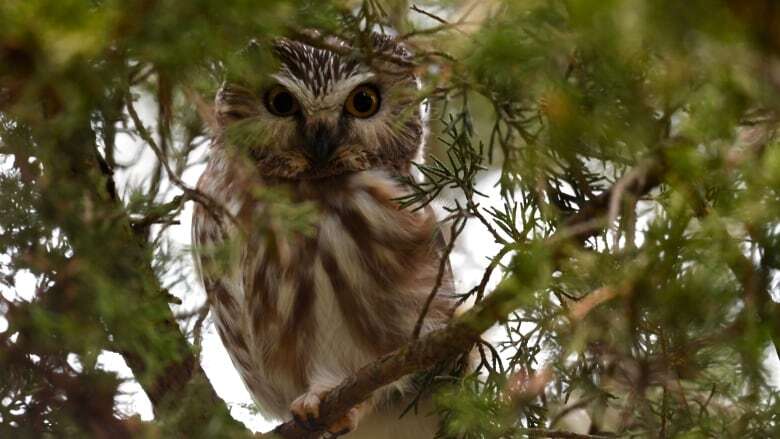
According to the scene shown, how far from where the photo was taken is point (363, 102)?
11.8 feet

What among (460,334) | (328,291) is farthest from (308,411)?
(460,334)

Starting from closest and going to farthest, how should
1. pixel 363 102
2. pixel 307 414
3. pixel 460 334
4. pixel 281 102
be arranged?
pixel 460 334 → pixel 307 414 → pixel 281 102 → pixel 363 102

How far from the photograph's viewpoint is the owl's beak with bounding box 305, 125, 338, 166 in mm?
3377

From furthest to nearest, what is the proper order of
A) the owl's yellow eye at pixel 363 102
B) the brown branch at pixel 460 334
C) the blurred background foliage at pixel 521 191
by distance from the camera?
the owl's yellow eye at pixel 363 102, the brown branch at pixel 460 334, the blurred background foliage at pixel 521 191

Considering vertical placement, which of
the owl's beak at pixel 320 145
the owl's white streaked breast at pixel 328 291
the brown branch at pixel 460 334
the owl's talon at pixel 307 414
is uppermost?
the owl's beak at pixel 320 145

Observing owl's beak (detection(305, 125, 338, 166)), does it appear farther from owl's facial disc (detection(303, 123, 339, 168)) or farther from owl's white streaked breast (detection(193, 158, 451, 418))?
owl's white streaked breast (detection(193, 158, 451, 418))

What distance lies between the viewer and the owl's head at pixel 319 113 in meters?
3.43

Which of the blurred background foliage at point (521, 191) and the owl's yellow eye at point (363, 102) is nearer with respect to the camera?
the blurred background foliage at point (521, 191)

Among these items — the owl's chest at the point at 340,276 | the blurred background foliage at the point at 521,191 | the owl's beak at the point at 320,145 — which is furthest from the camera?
the owl's beak at the point at 320,145

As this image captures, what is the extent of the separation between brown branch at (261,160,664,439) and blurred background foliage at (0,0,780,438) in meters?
0.02

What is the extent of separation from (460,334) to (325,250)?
1113 mm

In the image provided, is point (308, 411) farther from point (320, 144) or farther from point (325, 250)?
point (320, 144)

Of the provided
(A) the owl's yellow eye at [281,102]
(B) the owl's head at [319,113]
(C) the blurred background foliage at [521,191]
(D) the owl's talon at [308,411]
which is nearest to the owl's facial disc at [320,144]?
(B) the owl's head at [319,113]

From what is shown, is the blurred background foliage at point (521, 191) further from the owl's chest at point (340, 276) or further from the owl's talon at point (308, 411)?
the owl's chest at point (340, 276)
